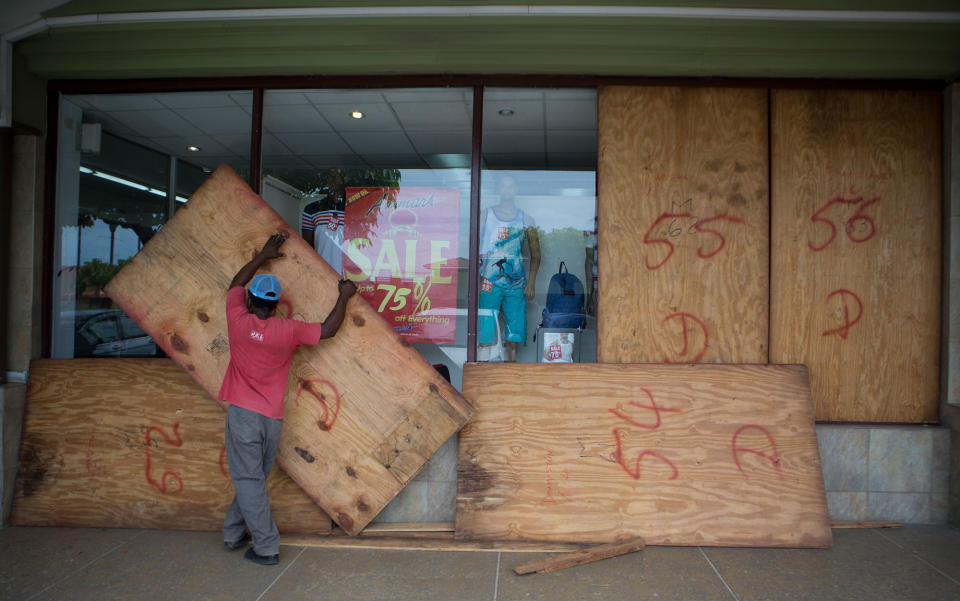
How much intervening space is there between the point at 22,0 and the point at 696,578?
5.56m

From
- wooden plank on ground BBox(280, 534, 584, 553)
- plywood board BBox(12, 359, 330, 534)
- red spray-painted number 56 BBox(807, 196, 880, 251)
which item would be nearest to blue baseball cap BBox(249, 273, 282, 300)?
plywood board BBox(12, 359, 330, 534)

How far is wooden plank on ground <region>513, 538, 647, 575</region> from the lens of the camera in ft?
10.7

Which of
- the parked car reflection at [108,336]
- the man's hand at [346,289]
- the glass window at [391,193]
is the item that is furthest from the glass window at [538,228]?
the parked car reflection at [108,336]

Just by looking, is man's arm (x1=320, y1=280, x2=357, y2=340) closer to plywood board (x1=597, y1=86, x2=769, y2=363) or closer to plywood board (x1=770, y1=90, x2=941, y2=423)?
plywood board (x1=597, y1=86, x2=769, y2=363)

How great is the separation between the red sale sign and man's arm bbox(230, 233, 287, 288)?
113cm

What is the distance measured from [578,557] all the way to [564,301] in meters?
2.06

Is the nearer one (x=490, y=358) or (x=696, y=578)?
(x=696, y=578)

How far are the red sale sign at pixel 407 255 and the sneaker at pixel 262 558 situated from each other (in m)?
1.87

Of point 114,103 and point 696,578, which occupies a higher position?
point 114,103

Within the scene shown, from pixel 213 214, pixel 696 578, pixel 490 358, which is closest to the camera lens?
pixel 696 578

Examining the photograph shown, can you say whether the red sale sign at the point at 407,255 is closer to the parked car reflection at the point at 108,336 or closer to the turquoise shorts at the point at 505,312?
the turquoise shorts at the point at 505,312

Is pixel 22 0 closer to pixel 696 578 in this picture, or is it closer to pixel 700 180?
pixel 700 180

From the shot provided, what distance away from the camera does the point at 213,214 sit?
3.80 meters

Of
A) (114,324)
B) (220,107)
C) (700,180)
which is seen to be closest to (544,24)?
(700,180)
